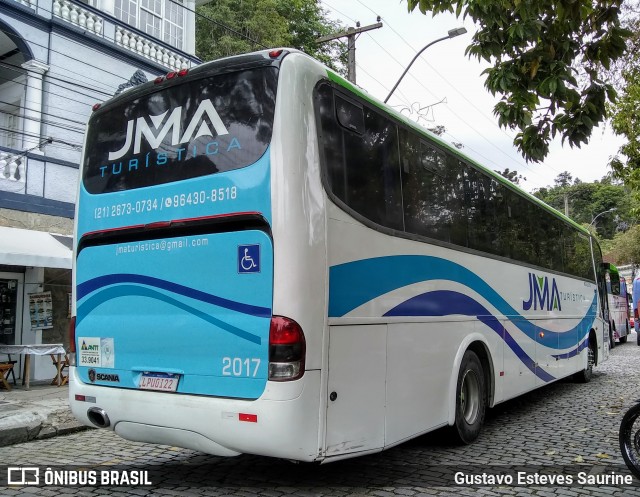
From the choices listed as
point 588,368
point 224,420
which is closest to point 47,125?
point 224,420

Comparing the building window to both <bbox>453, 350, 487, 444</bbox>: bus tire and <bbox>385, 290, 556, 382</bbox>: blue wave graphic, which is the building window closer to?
<bbox>385, 290, 556, 382</bbox>: blue wave graphic

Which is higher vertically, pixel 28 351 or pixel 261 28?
pixel 261 28

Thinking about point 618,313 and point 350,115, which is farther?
point 618,313

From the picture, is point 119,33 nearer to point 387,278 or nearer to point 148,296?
point 148,296

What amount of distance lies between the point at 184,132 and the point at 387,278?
2.10 m

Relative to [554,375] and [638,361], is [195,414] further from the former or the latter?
[638,361]

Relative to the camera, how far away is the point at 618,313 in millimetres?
23812

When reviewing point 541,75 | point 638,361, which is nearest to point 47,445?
point 541,75

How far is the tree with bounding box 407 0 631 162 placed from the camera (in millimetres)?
5449

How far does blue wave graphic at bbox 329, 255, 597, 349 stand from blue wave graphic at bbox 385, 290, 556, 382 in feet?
0.45

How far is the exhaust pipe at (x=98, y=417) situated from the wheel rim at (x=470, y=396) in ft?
12.2

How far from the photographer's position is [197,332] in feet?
14.6

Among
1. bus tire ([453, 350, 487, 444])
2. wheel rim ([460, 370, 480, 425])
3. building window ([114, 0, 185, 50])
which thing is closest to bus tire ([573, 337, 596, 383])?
bus tire ([453, 350, 487, 444])

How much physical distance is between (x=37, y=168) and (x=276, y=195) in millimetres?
9344
